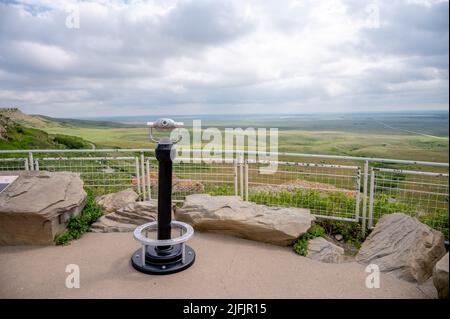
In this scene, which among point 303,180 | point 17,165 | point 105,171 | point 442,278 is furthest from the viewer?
point 17,165

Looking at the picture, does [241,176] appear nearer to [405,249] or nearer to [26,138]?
[405,249]

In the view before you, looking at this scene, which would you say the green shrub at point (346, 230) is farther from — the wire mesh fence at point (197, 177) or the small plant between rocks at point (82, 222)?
the small plant between rocks at point (82, 222)

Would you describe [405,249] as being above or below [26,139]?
below

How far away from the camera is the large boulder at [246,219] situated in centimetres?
409

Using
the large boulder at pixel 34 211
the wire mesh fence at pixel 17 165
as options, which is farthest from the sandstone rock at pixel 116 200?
the wire mesh fence at pixel 17 165

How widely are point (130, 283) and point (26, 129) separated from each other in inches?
605

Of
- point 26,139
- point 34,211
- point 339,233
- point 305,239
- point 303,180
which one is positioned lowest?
point 339,233

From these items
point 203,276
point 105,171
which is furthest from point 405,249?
point 105,171

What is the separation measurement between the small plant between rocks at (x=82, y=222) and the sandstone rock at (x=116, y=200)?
0.17 m

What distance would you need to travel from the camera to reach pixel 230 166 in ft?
17.6

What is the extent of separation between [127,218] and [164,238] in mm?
1606

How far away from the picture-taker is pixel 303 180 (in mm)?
5461

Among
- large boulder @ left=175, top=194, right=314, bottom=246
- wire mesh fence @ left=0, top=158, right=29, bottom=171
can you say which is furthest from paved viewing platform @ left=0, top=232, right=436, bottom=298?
wire mesh fence @ left=0, top=158, right=29, bottom=171
